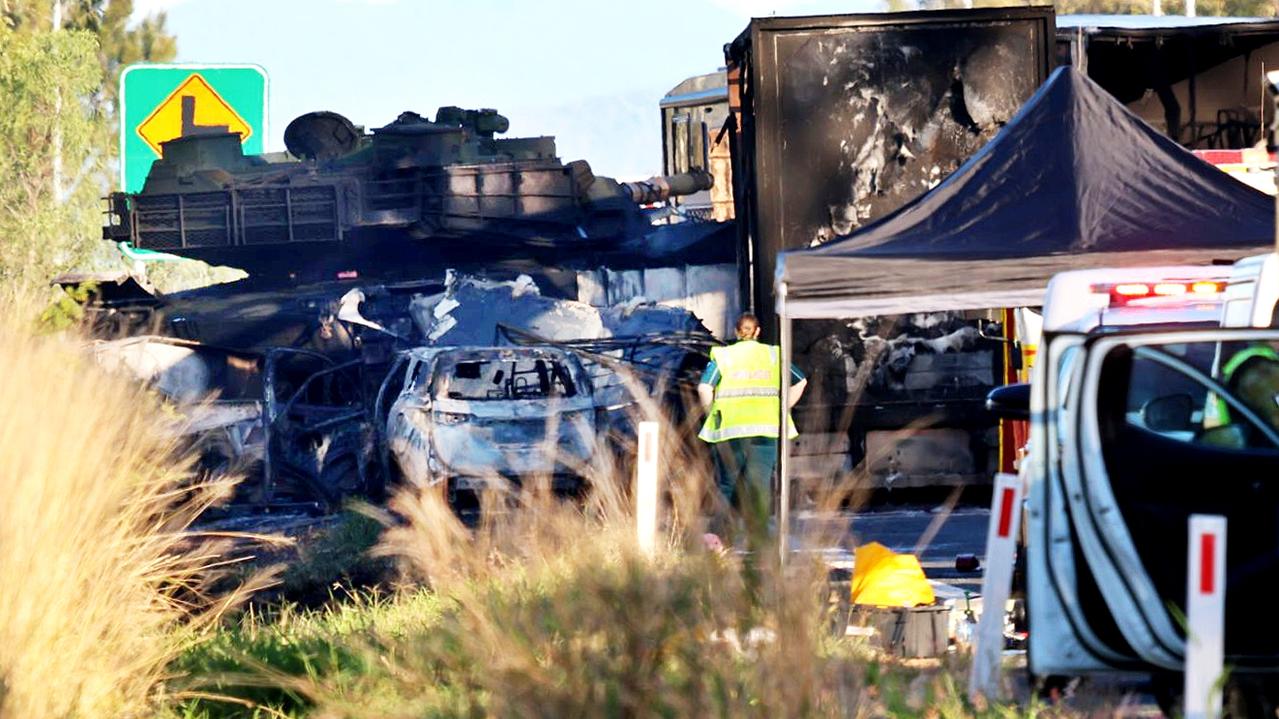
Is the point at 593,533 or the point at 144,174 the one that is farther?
the point at 144,174

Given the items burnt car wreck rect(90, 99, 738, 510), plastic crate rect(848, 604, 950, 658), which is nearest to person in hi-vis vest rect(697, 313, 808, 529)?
burnt car wreck rect(90, 99, 738, 510)

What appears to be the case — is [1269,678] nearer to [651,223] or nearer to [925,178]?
[925,178]

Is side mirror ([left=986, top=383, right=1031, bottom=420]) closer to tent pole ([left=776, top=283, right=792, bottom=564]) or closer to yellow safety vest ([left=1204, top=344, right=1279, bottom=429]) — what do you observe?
yellow safety vest ([left=1204, top=344, right=1279, bottom=429])

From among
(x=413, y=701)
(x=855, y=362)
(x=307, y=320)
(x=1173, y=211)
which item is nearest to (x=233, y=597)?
(x=413, y=701)

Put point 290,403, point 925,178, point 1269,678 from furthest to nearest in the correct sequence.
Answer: point 290,403 < point 925,178 < point 1269,678

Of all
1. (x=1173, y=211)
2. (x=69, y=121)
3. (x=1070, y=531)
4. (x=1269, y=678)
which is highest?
(x=69, y=121)

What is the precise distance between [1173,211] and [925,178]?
4.05 meters

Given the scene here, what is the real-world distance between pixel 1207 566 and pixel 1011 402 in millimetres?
2432

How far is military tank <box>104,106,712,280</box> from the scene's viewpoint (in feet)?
76.6

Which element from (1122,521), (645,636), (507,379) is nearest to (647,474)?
(1122,521)

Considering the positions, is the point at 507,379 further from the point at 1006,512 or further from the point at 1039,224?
the point at 1006,512

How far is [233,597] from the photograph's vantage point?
7348 millimetres

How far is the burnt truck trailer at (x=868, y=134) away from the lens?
14656mm

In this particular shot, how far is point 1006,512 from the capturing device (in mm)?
7309
